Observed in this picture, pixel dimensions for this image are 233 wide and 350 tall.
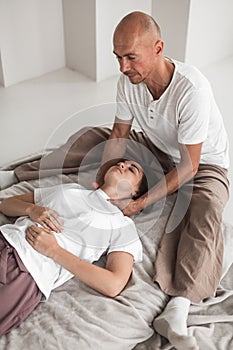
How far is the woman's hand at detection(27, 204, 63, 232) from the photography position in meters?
1.76

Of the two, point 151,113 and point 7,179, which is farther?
point 7,179

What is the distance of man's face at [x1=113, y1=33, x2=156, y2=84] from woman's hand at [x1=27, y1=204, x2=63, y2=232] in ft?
1.84

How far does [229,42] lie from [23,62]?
1.37m

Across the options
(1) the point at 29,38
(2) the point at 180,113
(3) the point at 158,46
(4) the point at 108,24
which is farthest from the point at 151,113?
(1) the point at 29,38

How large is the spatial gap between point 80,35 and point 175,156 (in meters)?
1.45

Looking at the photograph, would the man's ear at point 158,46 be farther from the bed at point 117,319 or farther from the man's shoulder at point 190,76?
the bed at point 117,319

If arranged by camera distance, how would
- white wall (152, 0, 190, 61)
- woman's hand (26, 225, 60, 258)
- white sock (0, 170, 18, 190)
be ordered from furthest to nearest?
white wall (152, 0, 190, 61) → white sock (0, 170, 18, 190) → woman's hand (26, 225, 60, 258)

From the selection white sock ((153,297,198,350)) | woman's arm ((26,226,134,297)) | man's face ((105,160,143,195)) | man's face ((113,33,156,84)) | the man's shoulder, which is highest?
man's face ((113,33,156,84))

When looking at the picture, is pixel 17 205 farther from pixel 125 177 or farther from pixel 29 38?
pixel 29 38

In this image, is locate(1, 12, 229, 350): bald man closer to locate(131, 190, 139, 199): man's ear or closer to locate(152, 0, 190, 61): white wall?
locate(131, 190, 139, 199): man's ear

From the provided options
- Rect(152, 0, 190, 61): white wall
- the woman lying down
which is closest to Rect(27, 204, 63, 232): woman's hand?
the woman lying down

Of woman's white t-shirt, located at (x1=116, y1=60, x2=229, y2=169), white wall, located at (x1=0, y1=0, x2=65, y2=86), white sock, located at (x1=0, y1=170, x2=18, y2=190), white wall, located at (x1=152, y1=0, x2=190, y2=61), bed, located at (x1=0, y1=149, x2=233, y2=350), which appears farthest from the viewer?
white wall, located at (x1=152, y1=0, x2=190, y2=61)

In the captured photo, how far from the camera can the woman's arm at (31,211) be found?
1765 mm

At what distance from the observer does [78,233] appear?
1765 mm
